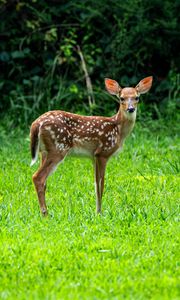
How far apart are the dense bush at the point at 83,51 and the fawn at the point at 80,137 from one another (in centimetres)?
494

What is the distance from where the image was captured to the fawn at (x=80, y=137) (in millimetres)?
8102

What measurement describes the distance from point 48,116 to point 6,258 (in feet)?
6.94

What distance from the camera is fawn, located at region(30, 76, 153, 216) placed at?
8102 millimetres

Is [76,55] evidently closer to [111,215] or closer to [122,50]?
[122,50]

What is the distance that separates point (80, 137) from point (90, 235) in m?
1.58

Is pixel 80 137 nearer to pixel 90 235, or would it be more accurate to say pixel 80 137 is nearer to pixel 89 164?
pixel 90 235

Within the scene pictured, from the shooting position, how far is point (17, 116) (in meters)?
13.8

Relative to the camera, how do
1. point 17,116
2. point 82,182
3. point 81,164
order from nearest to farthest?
point 82,182 → point 81,164 → point 17,116

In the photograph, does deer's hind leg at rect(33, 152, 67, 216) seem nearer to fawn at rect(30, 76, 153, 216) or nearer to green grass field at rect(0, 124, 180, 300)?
fawn at rect(30, 76, 153, 216)

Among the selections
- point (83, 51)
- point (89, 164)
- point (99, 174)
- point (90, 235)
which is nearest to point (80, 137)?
point (99, 174)

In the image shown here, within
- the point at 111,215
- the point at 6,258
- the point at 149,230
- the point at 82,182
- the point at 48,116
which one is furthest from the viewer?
the point at 82,182

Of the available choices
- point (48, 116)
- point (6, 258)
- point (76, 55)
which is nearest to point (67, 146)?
A: point (48, 116)

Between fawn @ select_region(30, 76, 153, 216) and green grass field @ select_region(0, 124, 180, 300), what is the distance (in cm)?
33

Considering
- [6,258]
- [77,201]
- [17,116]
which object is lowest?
[17,116]
